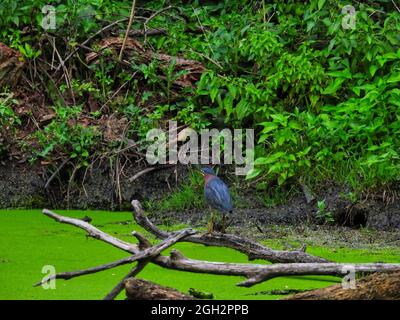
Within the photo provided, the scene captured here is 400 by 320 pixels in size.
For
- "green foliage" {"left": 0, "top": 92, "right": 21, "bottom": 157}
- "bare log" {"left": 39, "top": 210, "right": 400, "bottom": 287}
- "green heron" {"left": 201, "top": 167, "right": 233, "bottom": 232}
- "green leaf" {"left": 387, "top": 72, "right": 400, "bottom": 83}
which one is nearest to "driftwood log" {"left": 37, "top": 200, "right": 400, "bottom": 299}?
"bare log" {"left": 39, "top": 210, "right": 400, "bottom": 287}

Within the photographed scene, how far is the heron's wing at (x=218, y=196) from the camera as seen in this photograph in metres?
6.37

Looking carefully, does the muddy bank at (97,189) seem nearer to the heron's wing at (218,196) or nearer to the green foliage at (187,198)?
the green foliage at (187,198)

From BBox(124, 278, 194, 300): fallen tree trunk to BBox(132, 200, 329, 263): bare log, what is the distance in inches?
41.4

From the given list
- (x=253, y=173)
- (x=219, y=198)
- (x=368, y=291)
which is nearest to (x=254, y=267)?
(x=368, y=291)

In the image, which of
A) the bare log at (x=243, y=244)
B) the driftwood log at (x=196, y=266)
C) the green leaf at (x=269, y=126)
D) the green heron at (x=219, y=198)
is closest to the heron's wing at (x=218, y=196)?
the green heron at (x=219, y=198)

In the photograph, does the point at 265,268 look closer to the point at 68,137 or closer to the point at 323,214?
the point at 323,214

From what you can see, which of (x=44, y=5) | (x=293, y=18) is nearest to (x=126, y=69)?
(x=44, y=5)

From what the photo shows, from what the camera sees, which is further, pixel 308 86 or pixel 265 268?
pixel 308 86

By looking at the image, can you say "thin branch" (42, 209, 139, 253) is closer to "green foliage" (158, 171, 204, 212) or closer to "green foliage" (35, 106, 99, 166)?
"green foliage" (158, 171, 204, 212)

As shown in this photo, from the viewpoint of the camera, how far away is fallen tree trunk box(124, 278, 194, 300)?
4.36 meters

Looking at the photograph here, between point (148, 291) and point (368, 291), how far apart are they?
3.11 feet

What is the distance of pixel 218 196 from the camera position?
6.40 m

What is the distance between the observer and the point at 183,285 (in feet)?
17.3

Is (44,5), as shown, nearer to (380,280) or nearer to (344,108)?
(344,108)
